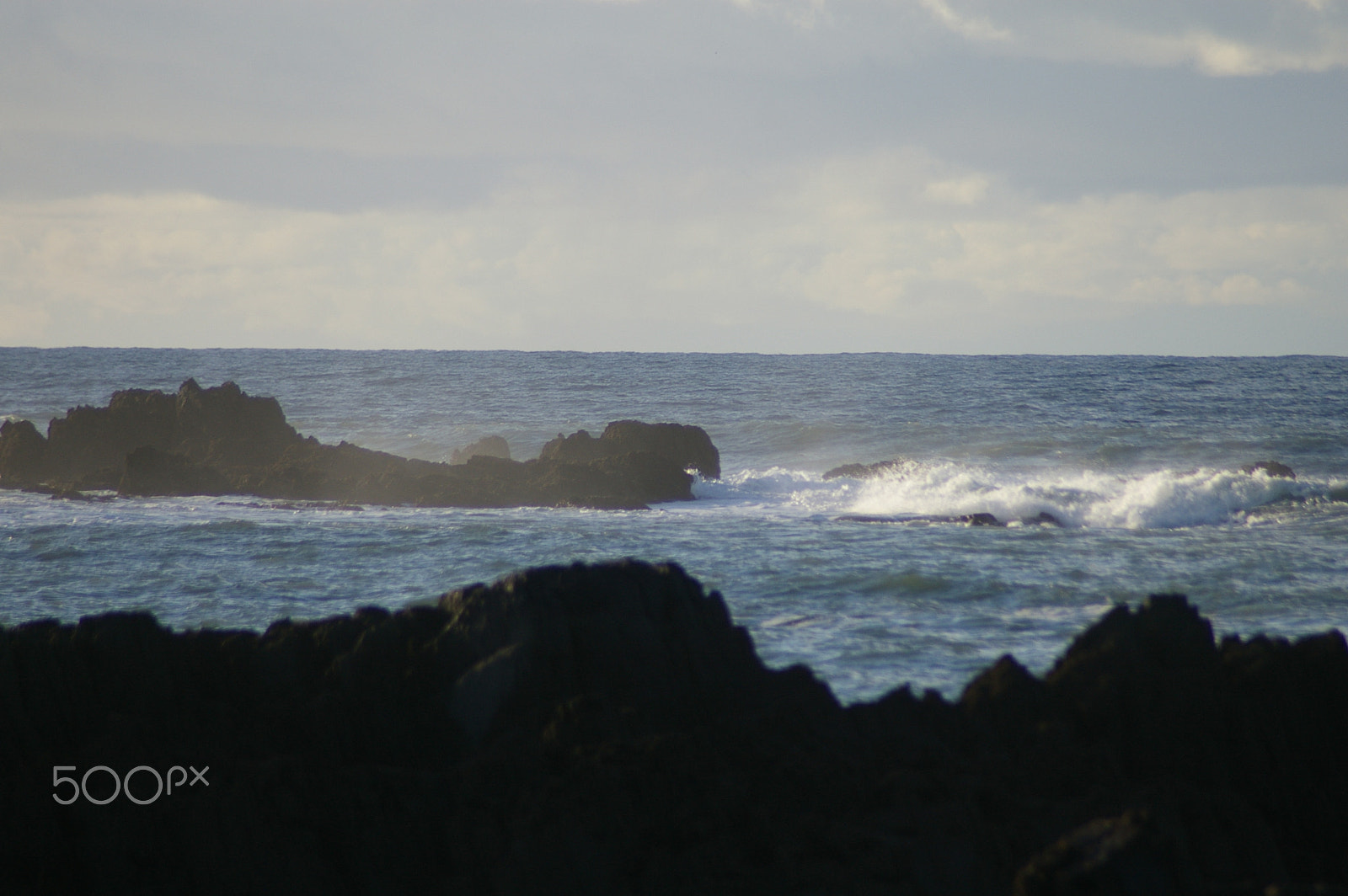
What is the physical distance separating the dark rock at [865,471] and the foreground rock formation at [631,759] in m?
17.2

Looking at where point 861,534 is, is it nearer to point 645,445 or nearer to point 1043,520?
point 1043,520

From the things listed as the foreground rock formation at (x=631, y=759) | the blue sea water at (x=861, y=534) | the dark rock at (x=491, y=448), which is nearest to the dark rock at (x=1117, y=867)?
the foreground rock formation at (x=631, y=759)

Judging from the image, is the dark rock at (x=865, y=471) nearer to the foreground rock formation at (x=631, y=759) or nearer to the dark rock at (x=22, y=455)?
the dark rock at (x=22, y=455)

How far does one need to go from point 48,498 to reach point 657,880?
17.9m

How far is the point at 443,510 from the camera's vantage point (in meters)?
17.2

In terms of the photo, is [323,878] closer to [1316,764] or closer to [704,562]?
[1316,764]

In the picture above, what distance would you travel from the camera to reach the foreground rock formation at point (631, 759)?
3492mm

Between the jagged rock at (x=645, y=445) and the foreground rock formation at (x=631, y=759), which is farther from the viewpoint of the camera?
the jagged rock at (x=645, y=445)

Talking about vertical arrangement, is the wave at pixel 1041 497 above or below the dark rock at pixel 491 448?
below

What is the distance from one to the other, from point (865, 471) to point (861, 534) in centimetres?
780

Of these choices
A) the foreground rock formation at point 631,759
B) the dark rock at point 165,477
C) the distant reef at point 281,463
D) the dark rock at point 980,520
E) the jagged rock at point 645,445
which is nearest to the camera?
the foreground rock formation at point 631,759

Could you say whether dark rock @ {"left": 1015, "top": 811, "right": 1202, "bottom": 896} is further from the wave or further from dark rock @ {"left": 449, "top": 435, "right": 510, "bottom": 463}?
dark rock @ {"left": 449, "top": 435, "right": 510, "bottom": 463}

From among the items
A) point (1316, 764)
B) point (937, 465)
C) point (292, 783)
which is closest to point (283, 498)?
point (937, 465)

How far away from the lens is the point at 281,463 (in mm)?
19828
